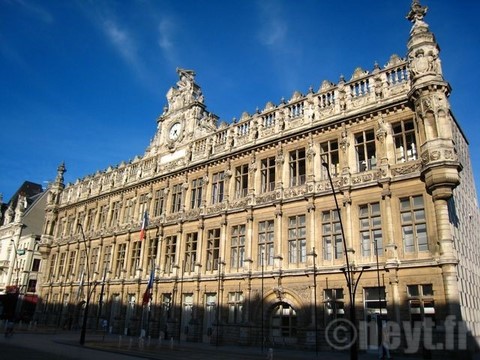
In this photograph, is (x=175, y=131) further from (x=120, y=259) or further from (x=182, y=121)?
(x=120, y=259)

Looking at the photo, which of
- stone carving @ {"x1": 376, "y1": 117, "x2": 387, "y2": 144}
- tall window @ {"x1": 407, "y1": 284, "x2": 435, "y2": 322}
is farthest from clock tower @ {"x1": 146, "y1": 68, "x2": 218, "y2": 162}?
tall window @ {"x1": 407, "y1": 284, "x2": 435, "y2": 322}

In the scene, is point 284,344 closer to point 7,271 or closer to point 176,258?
point 176,258

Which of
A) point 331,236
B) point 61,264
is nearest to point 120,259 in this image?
point 61,264

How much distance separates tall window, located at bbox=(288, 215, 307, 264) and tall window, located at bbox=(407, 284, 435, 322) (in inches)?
279

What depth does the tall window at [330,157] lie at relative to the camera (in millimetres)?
27453

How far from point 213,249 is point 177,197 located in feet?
25.3

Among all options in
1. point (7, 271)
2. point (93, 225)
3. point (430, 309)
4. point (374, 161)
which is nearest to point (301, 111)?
point (374, 161)

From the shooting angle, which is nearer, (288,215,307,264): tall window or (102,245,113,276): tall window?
(288,215,307,264): tall window

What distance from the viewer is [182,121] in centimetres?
4072

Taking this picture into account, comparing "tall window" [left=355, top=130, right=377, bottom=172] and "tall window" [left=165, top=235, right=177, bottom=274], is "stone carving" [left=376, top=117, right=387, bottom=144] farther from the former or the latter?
"tall window" [left=165, top=235, right=177, bottom=274]

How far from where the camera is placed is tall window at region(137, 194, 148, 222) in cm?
4072

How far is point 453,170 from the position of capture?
21172mm

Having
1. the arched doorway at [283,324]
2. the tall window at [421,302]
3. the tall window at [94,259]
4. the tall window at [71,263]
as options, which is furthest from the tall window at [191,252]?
the tall window at [71,263]

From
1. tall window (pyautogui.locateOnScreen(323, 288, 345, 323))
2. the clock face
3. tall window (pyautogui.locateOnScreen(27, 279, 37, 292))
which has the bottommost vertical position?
tall window (pyautogui.locateOnScreen(323, 288, 345, 323))
